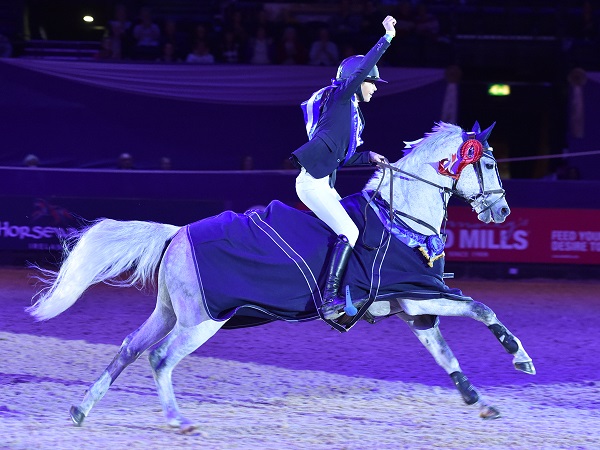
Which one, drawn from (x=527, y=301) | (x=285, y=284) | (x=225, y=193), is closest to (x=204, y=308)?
(x=285, y=284)

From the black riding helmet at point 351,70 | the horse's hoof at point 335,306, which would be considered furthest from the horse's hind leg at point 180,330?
the black riding helmet at point 351,70

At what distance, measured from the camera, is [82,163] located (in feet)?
45.5

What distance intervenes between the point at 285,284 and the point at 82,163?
8702mm

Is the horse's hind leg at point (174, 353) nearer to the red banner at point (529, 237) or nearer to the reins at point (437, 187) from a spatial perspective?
the reins at point (437, 187)

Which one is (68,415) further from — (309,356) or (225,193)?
(225,193)

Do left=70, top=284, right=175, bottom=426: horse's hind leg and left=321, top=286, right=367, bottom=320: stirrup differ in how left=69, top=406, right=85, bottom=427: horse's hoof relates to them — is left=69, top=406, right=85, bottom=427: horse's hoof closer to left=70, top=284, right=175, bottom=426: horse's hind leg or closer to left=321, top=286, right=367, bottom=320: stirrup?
left=70, top=284, right=175, bottom=426: horse's hind leg

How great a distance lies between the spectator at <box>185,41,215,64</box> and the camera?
14375 mm

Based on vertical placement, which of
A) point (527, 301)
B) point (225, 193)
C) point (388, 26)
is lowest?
point (527, 301)

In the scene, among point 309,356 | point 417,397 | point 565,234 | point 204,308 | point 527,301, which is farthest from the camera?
point 565,234

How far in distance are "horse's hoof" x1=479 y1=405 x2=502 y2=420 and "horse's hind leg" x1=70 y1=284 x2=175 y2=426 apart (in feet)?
6.71

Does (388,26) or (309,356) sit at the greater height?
(388,26)

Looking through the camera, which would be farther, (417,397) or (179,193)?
(179,193)

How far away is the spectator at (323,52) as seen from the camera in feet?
47.7

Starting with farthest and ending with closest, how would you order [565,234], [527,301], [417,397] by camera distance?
1. [565,234]
2. [527,301]
3. [417,397]
